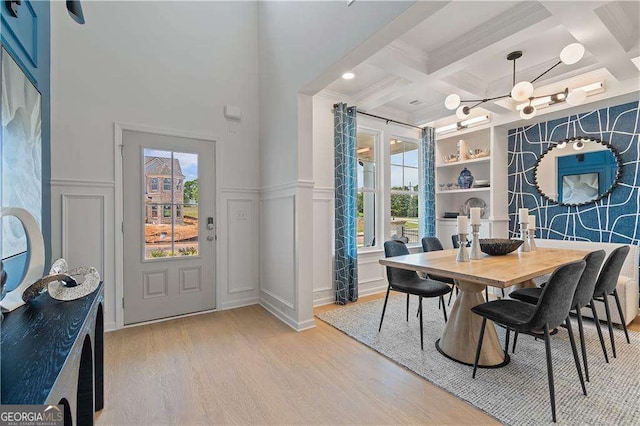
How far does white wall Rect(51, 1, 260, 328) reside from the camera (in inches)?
105

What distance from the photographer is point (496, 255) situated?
264cm

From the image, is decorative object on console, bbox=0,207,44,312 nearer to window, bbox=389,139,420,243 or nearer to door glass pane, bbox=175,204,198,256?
door glass pane, bbox=175,204,198,256

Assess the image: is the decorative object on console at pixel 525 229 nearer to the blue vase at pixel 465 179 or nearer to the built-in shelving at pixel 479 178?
the built-in shelving at pixel 479 178

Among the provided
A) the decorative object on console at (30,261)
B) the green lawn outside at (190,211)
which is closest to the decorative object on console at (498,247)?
the green lawn outside at (190,211)

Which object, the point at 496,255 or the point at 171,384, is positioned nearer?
the point at 171,384

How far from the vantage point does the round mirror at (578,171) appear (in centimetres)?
347

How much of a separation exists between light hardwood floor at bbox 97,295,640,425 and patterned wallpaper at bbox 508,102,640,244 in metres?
1.23

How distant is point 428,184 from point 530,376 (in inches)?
127

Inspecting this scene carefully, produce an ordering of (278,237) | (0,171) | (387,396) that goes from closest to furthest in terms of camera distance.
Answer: (0,171), (387,396), (278,237)

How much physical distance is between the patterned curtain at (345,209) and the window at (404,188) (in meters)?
0.98

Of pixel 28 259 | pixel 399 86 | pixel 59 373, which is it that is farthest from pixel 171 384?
pixel 399 86

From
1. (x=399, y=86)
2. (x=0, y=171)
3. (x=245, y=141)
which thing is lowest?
(x=0, y=171)

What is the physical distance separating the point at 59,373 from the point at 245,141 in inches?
122

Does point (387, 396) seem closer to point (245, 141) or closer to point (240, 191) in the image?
point (240, 191)
